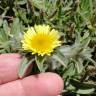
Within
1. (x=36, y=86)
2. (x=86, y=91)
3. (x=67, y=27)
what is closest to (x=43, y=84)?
(x=36, y=86)

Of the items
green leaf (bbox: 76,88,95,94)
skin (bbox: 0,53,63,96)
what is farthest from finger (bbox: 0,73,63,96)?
green leaf (bbox: 76,88,95,94)

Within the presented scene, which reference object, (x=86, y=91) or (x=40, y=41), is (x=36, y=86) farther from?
(x=86, y=91)

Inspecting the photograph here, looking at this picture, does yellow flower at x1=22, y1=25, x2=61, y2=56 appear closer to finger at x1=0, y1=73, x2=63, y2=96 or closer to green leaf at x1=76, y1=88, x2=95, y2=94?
finger at x1=0, y1=73, x2=63, y2=96

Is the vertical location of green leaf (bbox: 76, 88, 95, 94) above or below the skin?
below

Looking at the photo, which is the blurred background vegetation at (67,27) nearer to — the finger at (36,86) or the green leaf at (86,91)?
the green leaf at (86,91)

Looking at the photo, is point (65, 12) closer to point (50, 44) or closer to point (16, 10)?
point (16, 10)

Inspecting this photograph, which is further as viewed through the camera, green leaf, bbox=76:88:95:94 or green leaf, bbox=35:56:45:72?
green leaf, bbox=76:88:95:94

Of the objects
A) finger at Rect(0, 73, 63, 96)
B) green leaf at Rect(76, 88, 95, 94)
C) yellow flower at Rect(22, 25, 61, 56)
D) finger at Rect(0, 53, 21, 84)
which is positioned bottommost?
green leaf at Rect(76, 88, 95, 94)
